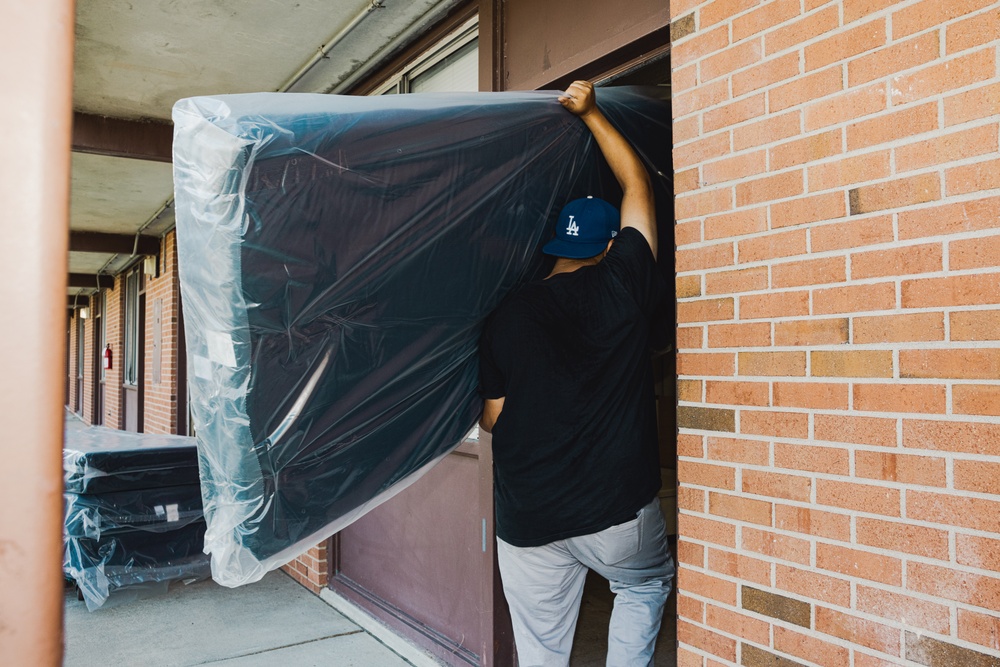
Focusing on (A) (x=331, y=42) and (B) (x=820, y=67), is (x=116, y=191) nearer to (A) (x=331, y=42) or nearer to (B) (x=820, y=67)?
(A) (x=331, y=42)

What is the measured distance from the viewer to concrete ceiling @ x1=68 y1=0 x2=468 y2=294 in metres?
3.92

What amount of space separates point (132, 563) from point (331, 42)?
376cm

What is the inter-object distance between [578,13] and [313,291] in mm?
1734

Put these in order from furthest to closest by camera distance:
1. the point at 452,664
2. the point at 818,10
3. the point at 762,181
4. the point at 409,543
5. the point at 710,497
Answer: the point at 409,543 < the point at 452,664 < the point at 710,497 < the point at 762,181 < the point at 818,10

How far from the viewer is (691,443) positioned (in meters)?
2.06

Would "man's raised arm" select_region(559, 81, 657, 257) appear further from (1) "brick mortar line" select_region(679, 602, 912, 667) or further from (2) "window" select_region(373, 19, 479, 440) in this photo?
(2) "window" select_region(373, 19, 479, 440)

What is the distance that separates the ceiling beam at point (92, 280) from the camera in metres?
14.4

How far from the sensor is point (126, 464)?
5160 mm

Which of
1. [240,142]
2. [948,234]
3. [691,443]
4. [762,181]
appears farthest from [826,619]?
[240,142]

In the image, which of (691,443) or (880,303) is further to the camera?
(691,443)

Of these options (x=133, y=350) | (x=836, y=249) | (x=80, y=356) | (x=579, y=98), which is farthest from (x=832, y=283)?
(x=80, y=356)

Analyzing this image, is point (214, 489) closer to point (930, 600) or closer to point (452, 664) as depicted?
point (930, 600)

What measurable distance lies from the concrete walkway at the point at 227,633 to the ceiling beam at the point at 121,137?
135 inches

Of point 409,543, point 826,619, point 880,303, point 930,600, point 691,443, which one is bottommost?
point 409,543
